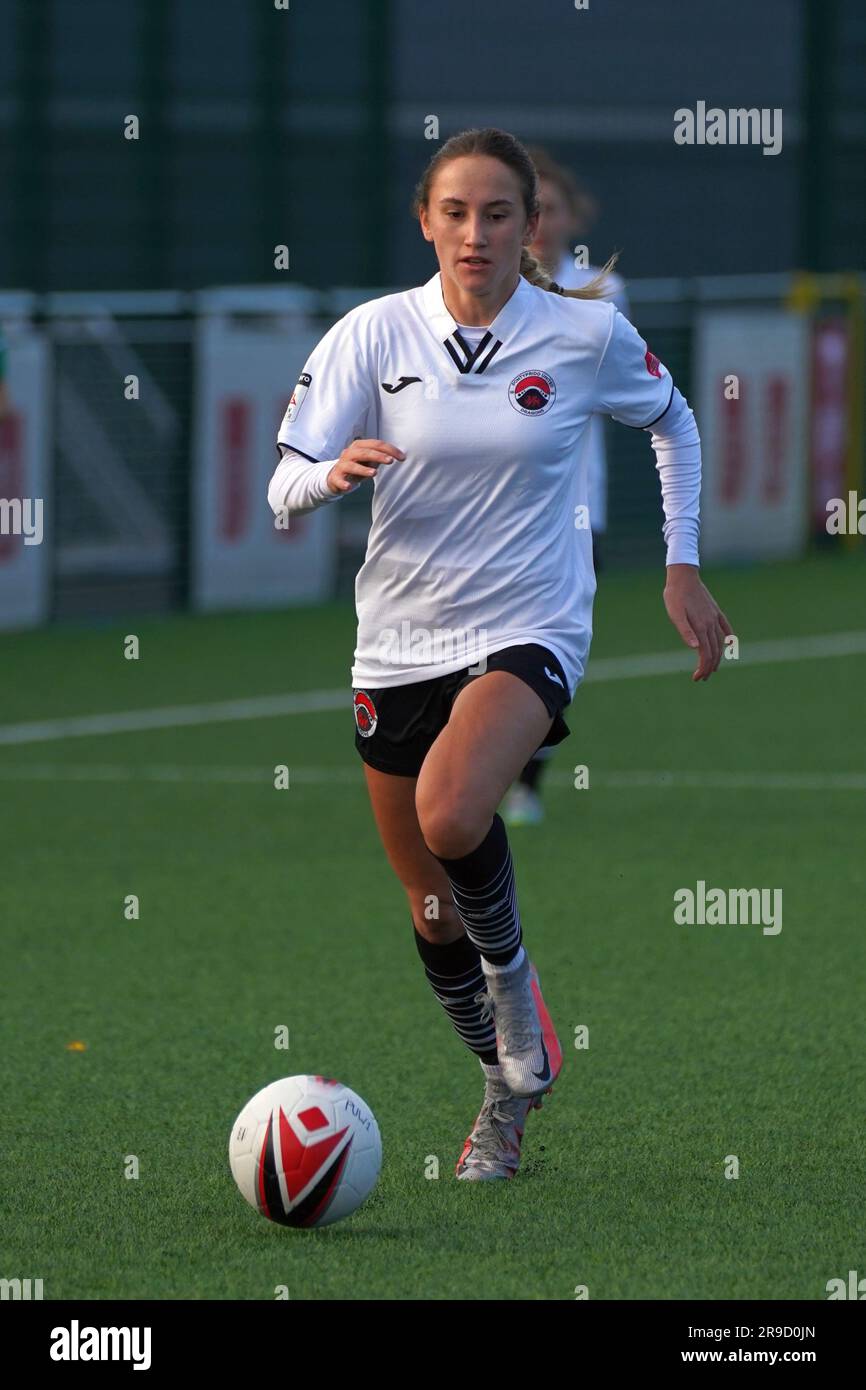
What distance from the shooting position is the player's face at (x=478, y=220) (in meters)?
5.44

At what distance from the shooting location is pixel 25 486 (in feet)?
54.1

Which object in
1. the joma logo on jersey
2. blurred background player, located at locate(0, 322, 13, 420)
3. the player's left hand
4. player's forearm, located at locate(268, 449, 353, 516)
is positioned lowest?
the player's left hand

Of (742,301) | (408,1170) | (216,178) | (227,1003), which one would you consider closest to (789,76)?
(742,301)

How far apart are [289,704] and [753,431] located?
810 centimetres

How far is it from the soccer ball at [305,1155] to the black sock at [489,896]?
428 mm

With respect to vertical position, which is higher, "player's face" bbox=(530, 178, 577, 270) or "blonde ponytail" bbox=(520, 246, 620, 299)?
"player's face" bbox=(530, 178, 577, 270)

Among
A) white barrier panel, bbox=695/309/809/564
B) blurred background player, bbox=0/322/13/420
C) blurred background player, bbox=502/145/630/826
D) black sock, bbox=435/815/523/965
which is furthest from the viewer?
white barrier panel, bbox=695/309/809/564

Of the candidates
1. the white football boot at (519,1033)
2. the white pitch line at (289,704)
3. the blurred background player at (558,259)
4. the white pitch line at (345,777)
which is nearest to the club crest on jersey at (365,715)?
the white football boot at (519,1033)

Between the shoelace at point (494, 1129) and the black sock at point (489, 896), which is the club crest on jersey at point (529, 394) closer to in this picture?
the black sock at point (489, 896)

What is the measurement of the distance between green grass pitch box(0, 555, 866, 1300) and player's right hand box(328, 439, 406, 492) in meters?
1.45

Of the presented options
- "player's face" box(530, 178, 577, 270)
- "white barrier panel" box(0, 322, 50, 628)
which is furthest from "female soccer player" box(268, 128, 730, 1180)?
"white barrier panel" box(0, 322, 50, 628)

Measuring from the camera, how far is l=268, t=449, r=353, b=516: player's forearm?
5.24 m

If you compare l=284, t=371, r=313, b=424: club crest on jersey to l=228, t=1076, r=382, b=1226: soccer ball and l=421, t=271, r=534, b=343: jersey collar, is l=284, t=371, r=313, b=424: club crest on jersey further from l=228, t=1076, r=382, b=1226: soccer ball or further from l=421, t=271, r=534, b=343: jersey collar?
l=228, t=1076, r=382, b=1226: soccer ball

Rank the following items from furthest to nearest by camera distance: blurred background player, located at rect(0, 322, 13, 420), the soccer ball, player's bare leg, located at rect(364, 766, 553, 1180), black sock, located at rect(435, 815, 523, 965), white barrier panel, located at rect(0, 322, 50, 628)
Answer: white barrier panel, located at rect(0, 322, 50, 628), blurred background player, located at rect(0, 322, 13, 420), player's bare leg, located at rect(364, 766, 553, 1180), black sock, located at rect(435, 815, 523, 965), the soccer ball
